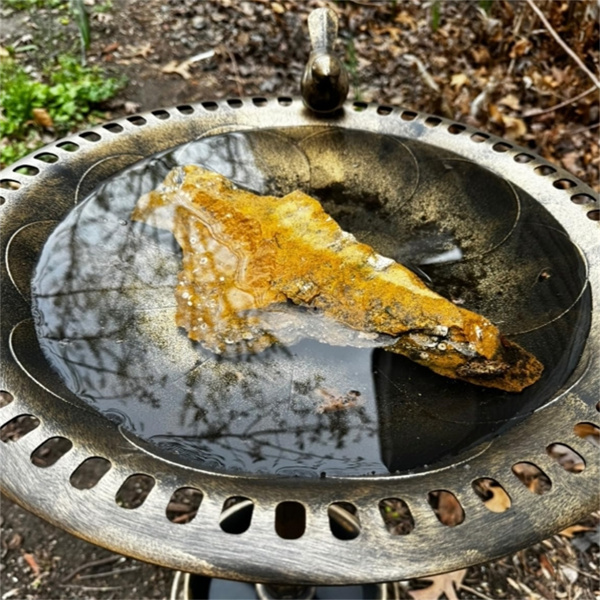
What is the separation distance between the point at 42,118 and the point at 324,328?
115 inches

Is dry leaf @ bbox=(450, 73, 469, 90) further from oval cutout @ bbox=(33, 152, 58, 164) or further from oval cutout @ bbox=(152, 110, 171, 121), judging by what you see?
oval cutout @ bbox=(33, 152, 58, 164)

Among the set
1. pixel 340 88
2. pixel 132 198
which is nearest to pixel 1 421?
pixel 132 198

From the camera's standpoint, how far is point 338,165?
1704 millimetres

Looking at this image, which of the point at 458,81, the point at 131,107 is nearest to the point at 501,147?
the point at 458,81

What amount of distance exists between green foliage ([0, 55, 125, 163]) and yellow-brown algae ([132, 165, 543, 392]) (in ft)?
7.67

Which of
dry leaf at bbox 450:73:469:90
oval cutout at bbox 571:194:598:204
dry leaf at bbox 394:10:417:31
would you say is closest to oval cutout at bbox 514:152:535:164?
oval cutout at bbox 571:194:598:204

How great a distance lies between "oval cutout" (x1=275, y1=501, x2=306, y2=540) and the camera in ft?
2.98

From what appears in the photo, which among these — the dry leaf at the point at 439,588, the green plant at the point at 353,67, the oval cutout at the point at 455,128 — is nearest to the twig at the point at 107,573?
the dry leaf at the point at 439,588

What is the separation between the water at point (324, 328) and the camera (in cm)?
105

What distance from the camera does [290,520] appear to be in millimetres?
951

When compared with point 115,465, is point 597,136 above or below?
below

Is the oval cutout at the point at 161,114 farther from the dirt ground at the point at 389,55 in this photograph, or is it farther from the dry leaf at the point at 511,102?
the dry leaf at the point at 511,102

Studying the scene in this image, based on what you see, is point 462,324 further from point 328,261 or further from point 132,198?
point 132,198

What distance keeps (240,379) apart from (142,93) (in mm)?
3226
